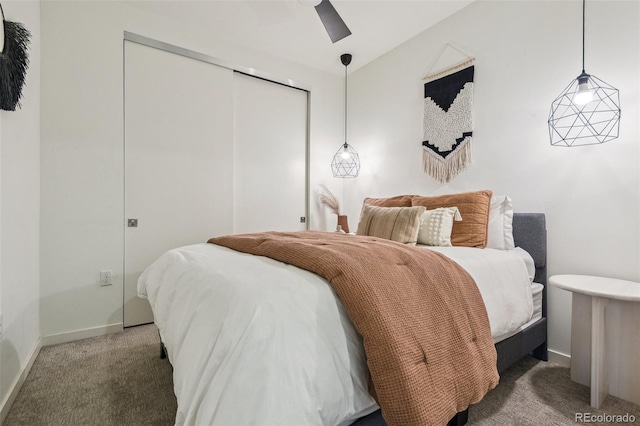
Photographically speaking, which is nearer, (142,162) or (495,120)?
(495,120)

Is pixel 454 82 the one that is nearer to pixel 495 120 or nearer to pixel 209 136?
pixel 495 120

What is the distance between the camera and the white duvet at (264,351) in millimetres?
743

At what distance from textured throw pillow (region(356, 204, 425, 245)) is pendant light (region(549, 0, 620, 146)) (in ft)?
3.23

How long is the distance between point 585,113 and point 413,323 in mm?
1829

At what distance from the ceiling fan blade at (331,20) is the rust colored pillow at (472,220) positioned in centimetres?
146

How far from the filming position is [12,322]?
62.3 inches

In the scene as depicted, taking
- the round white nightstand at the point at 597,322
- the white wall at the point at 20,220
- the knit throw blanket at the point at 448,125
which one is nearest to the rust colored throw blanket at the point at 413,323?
the round white nightstand at the point at 597,322

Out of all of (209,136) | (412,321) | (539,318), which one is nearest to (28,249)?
(209,136)

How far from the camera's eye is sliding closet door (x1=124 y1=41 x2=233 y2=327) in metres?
2.53

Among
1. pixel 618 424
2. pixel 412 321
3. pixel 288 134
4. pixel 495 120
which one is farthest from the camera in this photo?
pixel 288 134

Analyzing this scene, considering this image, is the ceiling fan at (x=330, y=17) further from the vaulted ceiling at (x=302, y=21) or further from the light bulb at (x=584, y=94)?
the light bulb at (x=584, y=94)

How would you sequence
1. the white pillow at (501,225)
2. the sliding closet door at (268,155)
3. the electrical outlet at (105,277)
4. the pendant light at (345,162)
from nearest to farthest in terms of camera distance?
the white pillow at (501,225) → the electrical outlet at (105,277) → the sliding closet door at (268,155) → the pendant light at (345,162)

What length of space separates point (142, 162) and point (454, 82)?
2744 mm

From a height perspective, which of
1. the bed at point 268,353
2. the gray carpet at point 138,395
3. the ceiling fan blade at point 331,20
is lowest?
the gray carpet at point 138,395
